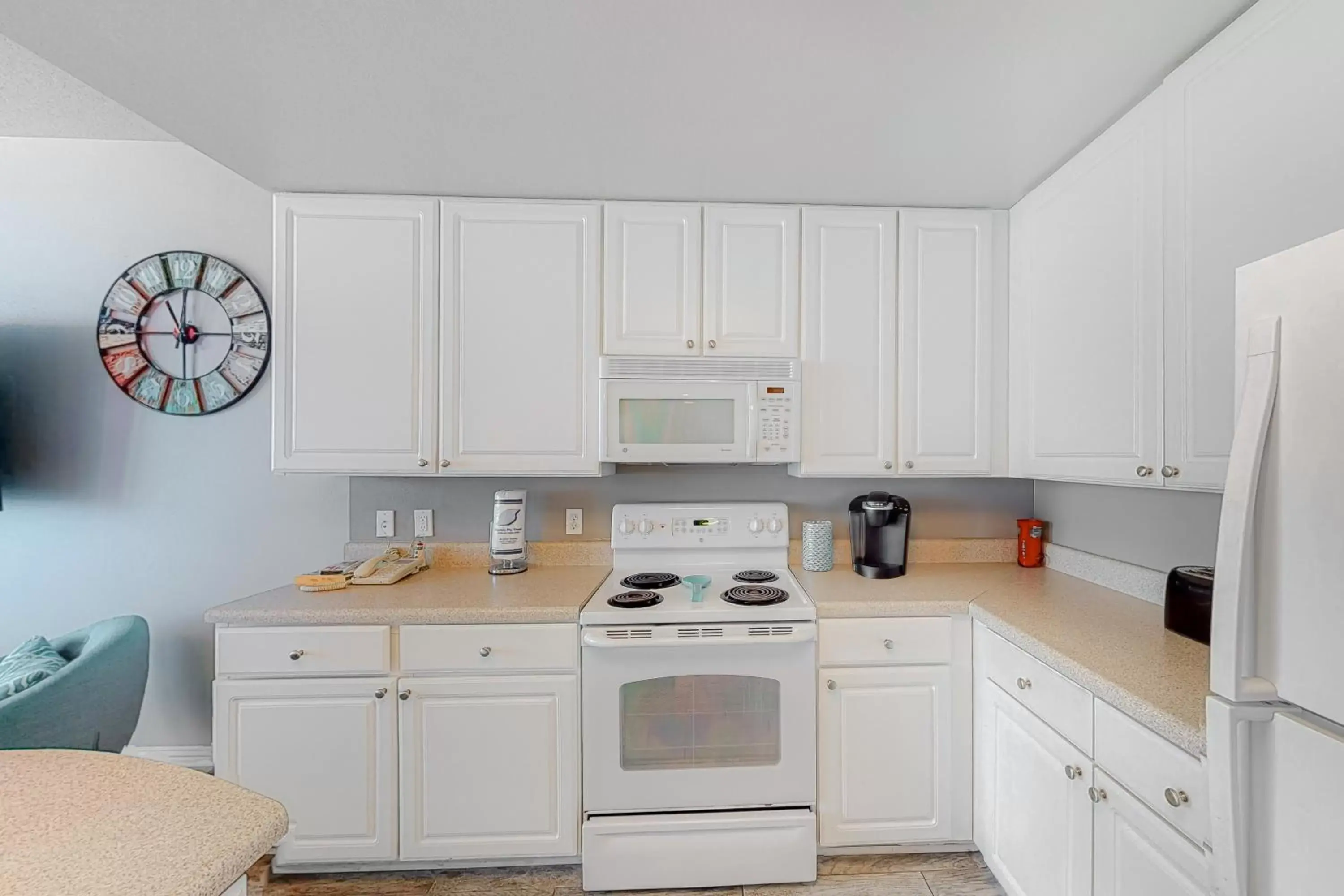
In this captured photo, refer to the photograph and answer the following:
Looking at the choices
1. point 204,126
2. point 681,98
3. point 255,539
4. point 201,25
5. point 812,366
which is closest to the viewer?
point 201,25

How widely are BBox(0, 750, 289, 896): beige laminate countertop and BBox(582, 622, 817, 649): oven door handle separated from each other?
1.01 m

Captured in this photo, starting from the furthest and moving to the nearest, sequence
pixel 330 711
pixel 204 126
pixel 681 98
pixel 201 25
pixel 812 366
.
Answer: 1. pixel 812 366
2. pixel 330 711
3. pixel 204 126
4. pixel 681 98
5. pixel 201 25

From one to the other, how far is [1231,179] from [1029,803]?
63.8 inches

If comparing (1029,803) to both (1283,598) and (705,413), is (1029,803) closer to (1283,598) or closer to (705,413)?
(1283,598)

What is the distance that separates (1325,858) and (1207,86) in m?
1.53

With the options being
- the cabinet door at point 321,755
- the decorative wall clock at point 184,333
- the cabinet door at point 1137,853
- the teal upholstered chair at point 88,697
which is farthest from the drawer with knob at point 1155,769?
the decorative wall clock at point 184,333

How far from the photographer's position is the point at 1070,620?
1.59m

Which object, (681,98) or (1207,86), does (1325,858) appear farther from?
(681,98)

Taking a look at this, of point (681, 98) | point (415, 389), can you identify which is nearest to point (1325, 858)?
point (681, 98)

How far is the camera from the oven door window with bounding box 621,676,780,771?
1742 mm

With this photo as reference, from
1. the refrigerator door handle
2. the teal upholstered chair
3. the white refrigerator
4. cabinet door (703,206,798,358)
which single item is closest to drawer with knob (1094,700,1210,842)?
the white refrigerator

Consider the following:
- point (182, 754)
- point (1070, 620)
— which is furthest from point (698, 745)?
point (182, 754)

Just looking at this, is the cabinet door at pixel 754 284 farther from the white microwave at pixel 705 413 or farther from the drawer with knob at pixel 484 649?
the drawer with knob at pixel 484 649

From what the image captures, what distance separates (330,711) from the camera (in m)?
1.73
